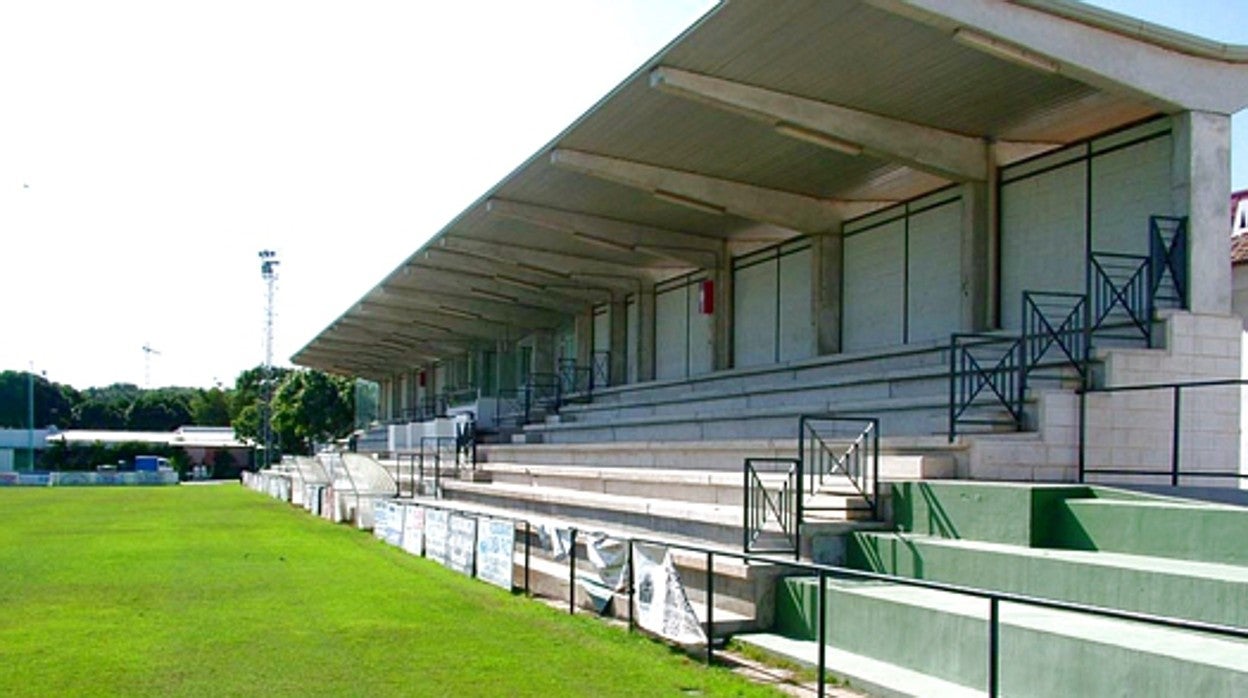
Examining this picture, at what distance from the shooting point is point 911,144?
60.2ft

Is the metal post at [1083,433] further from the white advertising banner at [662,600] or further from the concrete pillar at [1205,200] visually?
the white advertising banner at [662,600]

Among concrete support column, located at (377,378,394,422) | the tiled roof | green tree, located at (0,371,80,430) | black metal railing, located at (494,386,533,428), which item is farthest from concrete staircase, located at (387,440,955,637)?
green tree, located at (0,371,80,430)

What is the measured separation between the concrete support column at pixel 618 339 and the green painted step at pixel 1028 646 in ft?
81.8

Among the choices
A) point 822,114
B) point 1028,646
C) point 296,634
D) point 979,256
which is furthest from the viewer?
point 979,256

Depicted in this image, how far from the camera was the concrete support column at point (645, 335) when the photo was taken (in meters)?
33.8

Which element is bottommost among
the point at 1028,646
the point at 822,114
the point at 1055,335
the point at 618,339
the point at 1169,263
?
the point at 1028,646

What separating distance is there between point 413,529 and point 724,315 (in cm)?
977

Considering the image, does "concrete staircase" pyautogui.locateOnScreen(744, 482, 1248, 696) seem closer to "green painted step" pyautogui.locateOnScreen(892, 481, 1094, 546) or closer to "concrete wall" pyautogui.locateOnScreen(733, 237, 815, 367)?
"green painted step" pyautogui.locateOnScreen(892, 481, 1094, 546)

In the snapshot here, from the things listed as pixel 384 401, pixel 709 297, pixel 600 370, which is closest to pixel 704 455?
pixel 709 297

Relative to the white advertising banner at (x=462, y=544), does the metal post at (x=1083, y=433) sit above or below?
above

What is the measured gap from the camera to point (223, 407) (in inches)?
6427

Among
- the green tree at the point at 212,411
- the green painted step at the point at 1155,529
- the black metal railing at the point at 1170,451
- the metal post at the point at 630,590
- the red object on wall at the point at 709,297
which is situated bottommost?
the green tree at the point at 212,411

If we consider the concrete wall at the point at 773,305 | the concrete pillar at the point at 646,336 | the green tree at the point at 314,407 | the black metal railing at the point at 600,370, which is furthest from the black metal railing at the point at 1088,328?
the green tree at the point at 314,407

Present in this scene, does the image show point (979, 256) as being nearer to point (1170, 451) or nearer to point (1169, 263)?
point (1169, 263)
